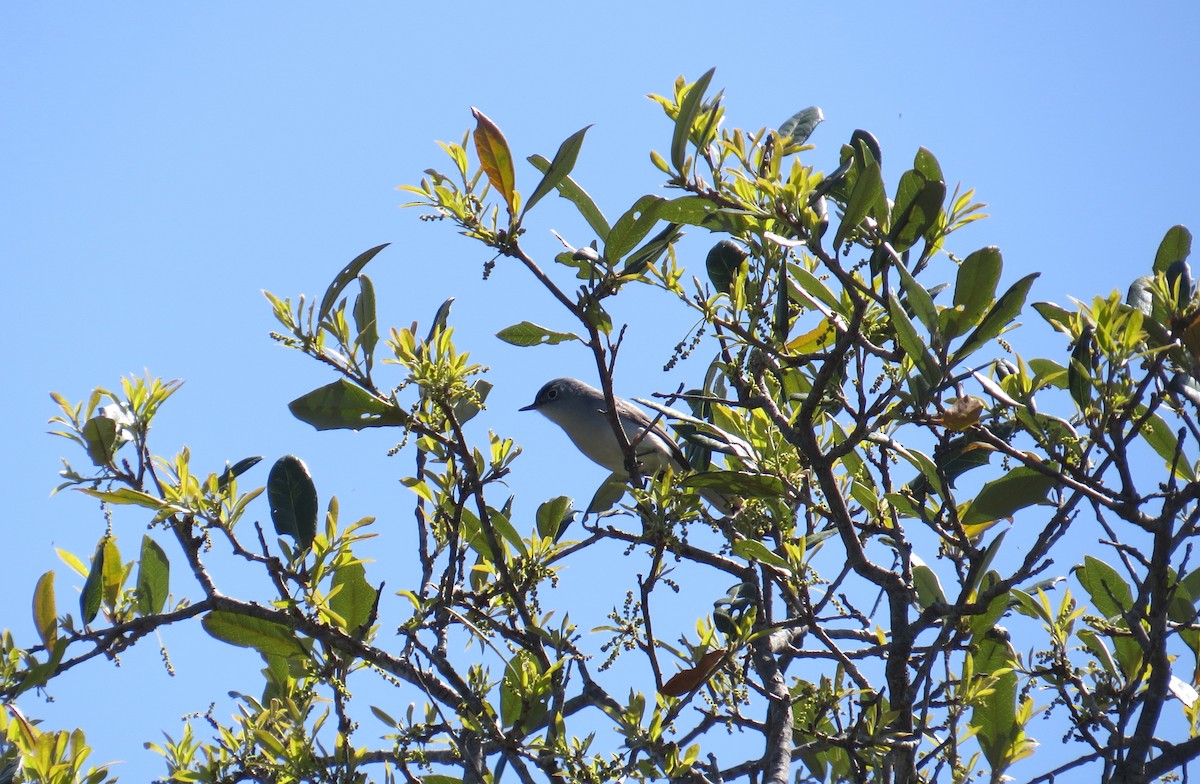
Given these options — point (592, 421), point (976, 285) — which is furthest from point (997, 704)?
point (592, 421)

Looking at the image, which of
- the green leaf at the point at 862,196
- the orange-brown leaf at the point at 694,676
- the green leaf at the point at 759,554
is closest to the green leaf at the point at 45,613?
the orange-brown leaf at the point at 694,676

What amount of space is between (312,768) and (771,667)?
1.31m

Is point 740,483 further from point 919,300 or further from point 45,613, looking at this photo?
point 45,613

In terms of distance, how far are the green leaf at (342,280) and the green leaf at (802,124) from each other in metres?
1.06

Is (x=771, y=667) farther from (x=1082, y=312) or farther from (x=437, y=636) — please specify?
(x=1082, y=312)

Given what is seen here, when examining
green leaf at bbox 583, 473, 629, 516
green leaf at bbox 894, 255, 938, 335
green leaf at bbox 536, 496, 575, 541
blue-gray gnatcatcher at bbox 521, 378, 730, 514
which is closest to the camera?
green leaf at bbox 894, 255, 938, 335

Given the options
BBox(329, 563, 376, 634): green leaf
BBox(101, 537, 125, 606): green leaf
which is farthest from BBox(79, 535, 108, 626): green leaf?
BBox(329, 563, 376, 634): green leaf

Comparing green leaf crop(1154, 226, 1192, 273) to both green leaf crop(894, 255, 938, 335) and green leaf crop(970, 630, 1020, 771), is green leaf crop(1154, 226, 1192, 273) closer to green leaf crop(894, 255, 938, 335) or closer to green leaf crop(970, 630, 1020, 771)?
green leaf crop(894, 255, 938, 335)

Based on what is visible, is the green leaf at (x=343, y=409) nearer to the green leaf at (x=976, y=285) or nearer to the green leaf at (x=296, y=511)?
the green leaf at (x=296, y=511)

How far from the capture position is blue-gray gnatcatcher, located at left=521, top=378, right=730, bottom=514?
22.3 feet

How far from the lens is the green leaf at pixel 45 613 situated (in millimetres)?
2604

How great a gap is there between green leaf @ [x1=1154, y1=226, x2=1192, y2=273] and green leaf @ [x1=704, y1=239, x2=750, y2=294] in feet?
3.46

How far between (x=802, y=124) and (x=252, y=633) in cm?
196

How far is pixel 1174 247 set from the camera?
98.3 inches
